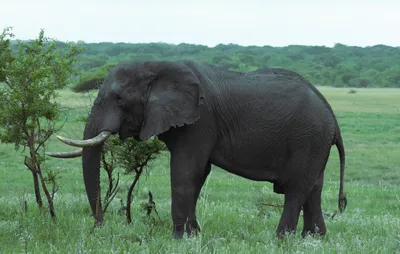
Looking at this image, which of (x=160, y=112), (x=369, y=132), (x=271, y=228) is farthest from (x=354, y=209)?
(x=369, y=132)

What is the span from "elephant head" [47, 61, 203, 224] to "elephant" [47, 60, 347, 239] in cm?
1

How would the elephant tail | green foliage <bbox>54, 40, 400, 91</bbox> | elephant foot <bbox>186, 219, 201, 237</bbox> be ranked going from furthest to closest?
green foliage <bbox>54, 40, 400, 91</bbox> → the elephant tail → elephant foot <bbox>186, 219, 201, 237</bbox>

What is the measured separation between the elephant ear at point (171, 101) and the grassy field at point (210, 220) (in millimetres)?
862

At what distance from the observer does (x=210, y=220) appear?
31.1 ft

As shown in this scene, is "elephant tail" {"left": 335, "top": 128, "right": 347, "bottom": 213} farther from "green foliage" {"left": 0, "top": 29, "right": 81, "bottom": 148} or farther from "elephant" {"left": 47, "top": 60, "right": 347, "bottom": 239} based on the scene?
"green foliage" {"left": 0, "top": 29, "right": 81, "bottom": 148}

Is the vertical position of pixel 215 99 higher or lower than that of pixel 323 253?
higher

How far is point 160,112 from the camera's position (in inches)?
316

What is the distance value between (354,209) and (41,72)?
18.7 ft

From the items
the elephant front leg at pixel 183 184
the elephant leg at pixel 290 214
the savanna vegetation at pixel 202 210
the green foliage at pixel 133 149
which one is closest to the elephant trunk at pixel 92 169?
the savanna vegetation at pixel 202 210

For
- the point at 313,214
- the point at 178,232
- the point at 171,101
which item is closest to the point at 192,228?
the point at 178,232

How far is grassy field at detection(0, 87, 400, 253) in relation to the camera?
721 cm

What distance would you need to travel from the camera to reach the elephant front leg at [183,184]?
802 centimetres

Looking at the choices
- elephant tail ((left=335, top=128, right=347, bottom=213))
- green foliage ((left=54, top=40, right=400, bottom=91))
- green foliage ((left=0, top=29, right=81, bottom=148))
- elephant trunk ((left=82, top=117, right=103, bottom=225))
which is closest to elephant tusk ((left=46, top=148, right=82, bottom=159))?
elephant trunk ((left=82, top=117, right=103, bottom=225))

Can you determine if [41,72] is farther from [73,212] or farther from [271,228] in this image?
[271,228]
